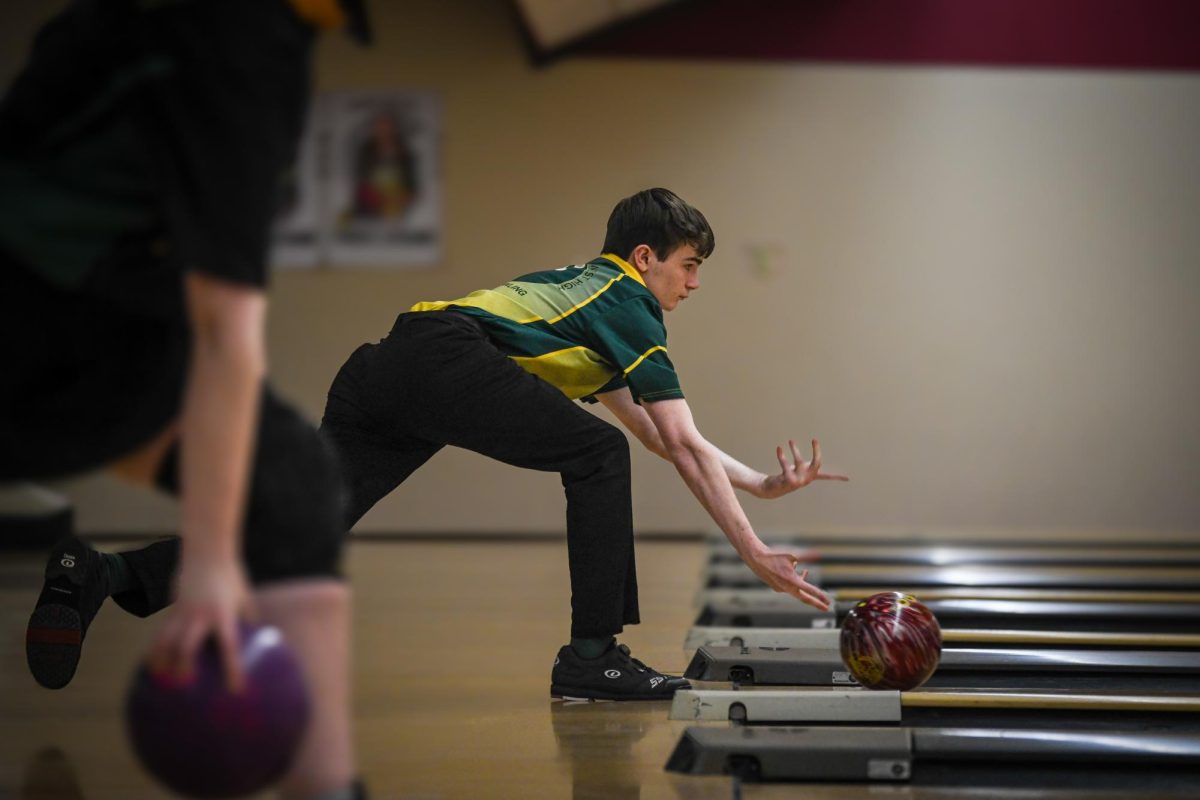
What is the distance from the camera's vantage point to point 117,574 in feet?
8.91

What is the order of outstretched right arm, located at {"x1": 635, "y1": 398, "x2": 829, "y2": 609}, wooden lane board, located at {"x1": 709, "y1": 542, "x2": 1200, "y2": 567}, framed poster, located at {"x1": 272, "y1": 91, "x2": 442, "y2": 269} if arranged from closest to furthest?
outstretched right arm, located at {"x1": 635, "y1": 398, "x2": 829, "y2": 609} → wooden lane board, located at {"x1": 709, "y1": 542, "x2": 1200, "y2": 567} → framed poster, located at {"x1": 272, "y1": 91, "x2": 442, "y2": 269}

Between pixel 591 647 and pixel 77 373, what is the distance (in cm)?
150

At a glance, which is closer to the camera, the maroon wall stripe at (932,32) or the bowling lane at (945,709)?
the bowling lane at (945,709)

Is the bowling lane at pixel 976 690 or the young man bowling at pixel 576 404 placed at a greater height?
the young man bowling at pixel 576 404

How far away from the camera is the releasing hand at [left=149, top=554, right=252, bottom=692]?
113 centimetres

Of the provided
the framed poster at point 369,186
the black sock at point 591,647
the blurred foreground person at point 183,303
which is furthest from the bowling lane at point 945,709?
the framed poster at point 369,186

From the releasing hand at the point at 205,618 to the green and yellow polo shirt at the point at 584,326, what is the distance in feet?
4.67

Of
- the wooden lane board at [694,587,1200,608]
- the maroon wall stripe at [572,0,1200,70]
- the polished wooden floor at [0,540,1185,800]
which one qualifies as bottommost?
the polished wooden floor at [0,540,1185,800]

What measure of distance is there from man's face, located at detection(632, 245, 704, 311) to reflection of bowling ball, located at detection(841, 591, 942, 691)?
0.75 meters

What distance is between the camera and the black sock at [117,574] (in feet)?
8.81

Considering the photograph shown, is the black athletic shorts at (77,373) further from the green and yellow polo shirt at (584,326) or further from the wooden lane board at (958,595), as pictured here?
the wooden lane board at (958,595)

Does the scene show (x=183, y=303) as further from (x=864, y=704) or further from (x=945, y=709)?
(x=945, y=709)

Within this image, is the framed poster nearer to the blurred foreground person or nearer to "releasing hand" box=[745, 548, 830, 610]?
"releasing hand" box=[745, 548, 830, 610]

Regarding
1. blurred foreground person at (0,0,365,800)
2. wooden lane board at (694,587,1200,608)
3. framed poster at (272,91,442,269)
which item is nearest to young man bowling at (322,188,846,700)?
blurred foreground person at (0,0,365,800)
